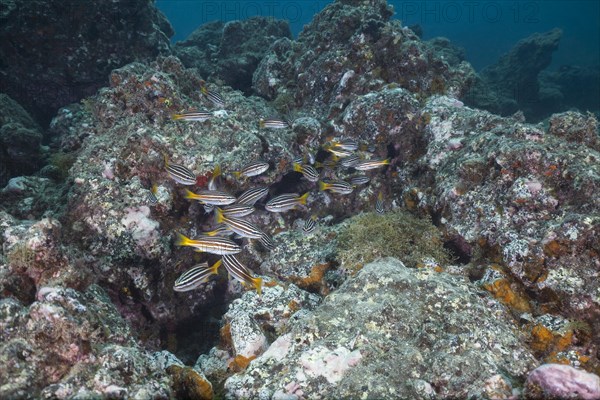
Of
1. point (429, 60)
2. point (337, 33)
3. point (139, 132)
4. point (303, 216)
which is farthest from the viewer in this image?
point (337, 33)

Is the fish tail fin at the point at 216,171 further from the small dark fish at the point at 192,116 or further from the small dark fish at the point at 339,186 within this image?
the small dark fish at the point at 339,186

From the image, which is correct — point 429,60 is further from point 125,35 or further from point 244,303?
point 125,35

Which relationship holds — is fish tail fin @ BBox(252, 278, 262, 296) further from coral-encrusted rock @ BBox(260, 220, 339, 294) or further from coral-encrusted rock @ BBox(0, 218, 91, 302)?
coral-encrusted rock @ BBox(0, 218, 91, 302)

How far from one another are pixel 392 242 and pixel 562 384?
106 inches

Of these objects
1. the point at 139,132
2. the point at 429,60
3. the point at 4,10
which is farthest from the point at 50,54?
the point at 429,60

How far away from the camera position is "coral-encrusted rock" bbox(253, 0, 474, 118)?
9.41m

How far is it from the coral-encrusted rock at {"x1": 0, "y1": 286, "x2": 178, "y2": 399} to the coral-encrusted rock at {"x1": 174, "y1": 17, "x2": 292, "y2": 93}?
1167 centimetres

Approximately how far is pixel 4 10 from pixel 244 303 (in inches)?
428

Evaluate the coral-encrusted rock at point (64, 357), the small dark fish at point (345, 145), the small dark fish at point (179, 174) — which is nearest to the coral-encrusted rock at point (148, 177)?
the small dark fish at point (179, 174)

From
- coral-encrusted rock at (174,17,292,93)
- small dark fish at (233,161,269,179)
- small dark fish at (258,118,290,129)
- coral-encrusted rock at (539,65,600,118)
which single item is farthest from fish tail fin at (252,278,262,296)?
coral-encrusted rock at (539,65,600,118)

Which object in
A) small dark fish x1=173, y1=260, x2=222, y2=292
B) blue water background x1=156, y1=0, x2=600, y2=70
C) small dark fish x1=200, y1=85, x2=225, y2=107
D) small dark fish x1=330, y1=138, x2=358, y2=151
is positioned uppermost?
blue water background x1=156, y1=0, x2=600, y2=70

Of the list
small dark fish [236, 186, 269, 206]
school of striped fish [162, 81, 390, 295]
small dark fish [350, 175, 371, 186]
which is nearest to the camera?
school of striped fish [162, 81, 390, 295]

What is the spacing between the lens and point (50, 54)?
34.8ft

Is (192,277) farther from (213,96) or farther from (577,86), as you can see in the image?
(577,86)
